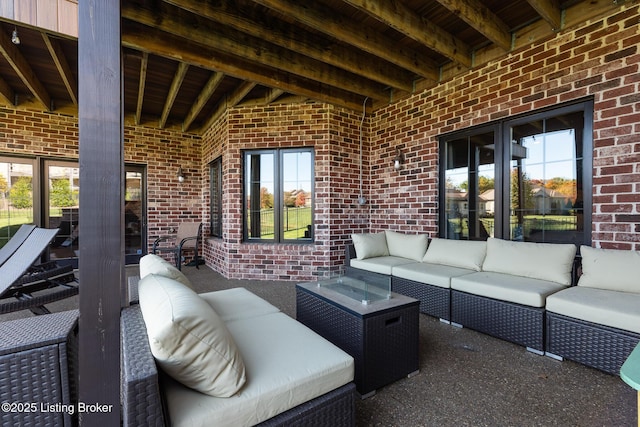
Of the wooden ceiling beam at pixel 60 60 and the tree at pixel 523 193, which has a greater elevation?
the wooden ceiling beam at pixel 60 60

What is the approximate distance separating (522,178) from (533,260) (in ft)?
3.26

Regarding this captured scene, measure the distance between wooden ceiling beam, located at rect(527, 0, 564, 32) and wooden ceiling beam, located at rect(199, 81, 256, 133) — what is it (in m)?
2.98

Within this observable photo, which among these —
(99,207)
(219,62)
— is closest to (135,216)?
(219,62)

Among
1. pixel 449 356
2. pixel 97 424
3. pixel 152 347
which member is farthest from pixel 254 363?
pixel 449 356

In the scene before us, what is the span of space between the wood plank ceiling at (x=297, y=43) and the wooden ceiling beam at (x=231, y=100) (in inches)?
1.4

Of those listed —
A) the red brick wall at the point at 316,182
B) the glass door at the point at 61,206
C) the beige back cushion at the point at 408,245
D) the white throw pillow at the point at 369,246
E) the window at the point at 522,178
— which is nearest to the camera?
the window at the point at 522,178

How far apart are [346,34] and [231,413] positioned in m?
3.03

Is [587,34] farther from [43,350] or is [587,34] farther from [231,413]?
[43,350]

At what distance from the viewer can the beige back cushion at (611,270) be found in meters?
2.11

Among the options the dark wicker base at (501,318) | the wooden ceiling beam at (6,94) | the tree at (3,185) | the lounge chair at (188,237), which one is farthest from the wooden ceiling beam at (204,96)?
the dark wicker base at (501,318)

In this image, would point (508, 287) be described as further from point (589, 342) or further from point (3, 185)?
point (3, 185)

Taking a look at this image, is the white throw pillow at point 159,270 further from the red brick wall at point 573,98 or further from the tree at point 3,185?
the tree at point 3,185

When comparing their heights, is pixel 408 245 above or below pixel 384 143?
below

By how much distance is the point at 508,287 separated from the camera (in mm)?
2363
